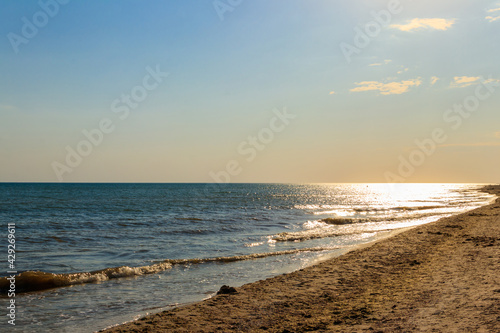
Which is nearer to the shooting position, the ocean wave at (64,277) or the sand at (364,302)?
the sand at (364,302)

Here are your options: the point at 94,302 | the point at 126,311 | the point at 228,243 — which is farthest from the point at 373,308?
the point at 228,243

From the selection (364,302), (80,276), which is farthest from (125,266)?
(364,302)

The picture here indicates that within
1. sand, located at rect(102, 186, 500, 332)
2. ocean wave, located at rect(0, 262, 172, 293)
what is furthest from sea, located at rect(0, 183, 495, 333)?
sand, located at rect(102, 186, 500, 332)

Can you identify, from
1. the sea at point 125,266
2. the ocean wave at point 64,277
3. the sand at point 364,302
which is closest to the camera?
the sand at point 364,302

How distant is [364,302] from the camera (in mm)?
7773

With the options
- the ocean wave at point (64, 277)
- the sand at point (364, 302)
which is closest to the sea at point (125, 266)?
the ocean wave at point (64, 277)

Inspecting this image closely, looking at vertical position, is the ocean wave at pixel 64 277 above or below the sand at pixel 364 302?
below

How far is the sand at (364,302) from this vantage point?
6.21m

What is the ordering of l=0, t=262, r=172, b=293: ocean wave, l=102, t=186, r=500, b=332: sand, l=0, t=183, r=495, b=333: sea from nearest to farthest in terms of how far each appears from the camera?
l=102, t=186, r=500, b=332: sand < l=0, t=183, r=495, b=333: sea < l=0, t=262, r=172, b=293: ocean wave

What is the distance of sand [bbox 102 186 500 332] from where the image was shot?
6.21m

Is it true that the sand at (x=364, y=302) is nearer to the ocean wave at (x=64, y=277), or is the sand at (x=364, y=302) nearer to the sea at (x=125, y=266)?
the sea at (x=125, y=266)

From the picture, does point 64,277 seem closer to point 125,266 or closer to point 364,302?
point 125,266

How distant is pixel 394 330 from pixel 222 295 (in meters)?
4.68

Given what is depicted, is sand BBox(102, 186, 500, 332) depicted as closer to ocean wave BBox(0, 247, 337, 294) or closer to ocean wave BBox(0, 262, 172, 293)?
ocean wave BBox(0, 247, 337, 294)
